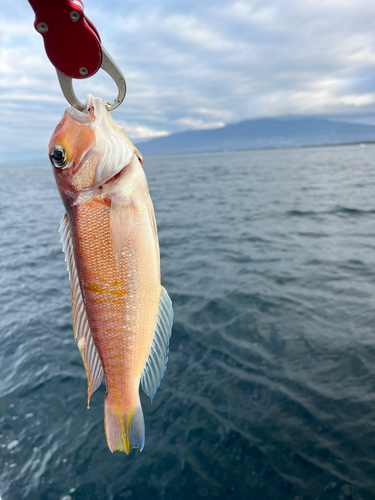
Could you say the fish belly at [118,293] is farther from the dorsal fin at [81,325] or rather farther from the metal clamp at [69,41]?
the metal clamp at [69,41]

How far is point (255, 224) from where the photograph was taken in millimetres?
13438

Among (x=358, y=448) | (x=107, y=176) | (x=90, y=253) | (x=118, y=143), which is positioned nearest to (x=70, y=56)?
(x=118, y=143)

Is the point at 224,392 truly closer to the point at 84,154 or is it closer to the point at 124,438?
the point at 124,438

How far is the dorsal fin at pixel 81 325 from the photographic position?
1.79 m

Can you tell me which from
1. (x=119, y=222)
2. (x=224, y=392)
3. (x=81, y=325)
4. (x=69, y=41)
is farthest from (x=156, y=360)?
(x=224, y=392)

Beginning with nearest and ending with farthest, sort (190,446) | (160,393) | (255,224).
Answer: (190,446) < (160,393) < (255,224)

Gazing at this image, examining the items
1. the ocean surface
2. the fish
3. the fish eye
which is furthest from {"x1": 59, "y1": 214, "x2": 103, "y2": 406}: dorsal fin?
the ocean surface

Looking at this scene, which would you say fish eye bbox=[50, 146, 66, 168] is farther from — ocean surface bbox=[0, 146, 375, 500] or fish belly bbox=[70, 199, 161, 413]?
ocean surface bbox=[0, 146, 375, 500]

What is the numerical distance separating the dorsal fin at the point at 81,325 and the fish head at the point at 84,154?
223mm

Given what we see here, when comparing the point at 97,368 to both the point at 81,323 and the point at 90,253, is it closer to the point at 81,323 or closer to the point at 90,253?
the point at 81,323

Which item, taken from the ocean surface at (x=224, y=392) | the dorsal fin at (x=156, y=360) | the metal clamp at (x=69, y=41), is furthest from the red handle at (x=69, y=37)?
the ocean surface at (x=224, y=392)

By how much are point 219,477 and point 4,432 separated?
2.86 metres

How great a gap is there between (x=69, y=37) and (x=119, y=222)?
0.91m

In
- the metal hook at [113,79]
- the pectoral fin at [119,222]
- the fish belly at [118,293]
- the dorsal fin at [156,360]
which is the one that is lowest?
the dorsal fin at [156,360]
